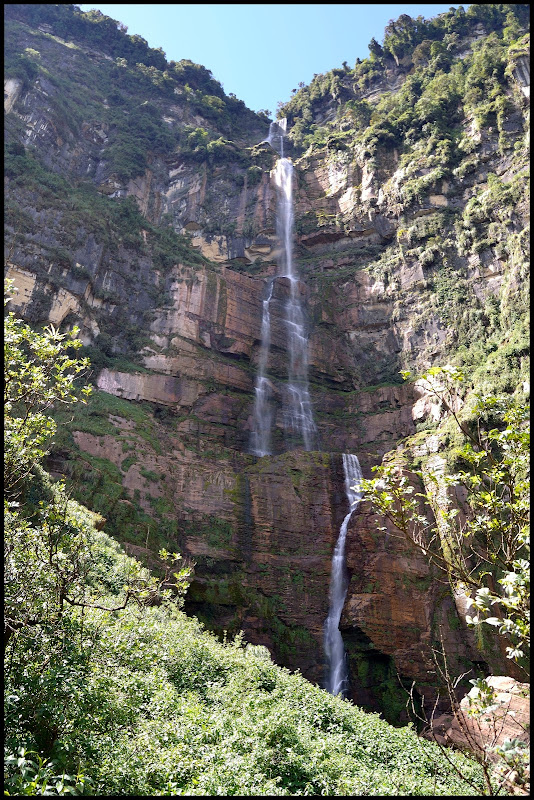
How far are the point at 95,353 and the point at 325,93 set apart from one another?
48088 millimetres

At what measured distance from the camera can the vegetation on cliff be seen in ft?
22.8

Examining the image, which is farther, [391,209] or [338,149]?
[338,149]

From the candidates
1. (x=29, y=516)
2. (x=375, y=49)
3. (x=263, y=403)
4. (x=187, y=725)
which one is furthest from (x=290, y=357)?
(x=375, y=49)

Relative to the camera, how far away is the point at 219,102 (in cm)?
5828

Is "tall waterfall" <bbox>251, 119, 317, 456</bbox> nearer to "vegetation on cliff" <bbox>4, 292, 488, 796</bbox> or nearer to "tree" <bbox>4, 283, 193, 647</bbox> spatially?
"vegetation on cliff" <bbox>4, 292, 488, 796</bbox>

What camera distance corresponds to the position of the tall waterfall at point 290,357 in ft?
113

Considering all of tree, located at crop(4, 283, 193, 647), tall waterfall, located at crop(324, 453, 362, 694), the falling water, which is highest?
the falling water

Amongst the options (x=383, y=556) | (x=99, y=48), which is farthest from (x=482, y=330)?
(x=99, y=48)

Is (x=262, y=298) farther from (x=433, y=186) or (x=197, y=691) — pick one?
(x=197, y=691)

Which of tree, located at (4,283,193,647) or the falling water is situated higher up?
the falling water

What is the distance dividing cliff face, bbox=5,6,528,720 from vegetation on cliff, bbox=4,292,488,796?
7222mm

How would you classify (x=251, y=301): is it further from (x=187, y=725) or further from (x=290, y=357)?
(x=187, y=725)

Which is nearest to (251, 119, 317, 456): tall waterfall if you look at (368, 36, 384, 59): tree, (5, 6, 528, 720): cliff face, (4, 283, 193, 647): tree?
(5, 6, 528, 720): cliff face

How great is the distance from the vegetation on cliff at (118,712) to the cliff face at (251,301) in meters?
7.22
